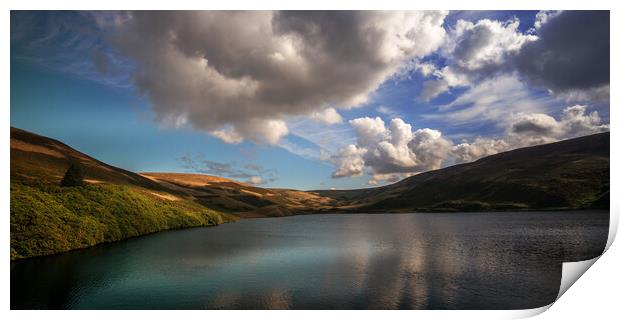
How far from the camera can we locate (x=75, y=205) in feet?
140

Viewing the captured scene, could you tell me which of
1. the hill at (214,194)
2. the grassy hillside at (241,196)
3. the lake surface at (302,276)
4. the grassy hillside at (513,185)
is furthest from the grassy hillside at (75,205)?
the grassy hillside at (513,185)

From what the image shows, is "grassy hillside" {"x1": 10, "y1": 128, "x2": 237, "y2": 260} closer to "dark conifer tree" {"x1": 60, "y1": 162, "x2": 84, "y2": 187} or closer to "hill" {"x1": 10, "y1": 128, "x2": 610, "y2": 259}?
"hill" {"x1": 10, "y1": 128, "x2": 610, "y2": 259}

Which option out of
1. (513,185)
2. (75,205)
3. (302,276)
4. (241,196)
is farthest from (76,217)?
(513,185)

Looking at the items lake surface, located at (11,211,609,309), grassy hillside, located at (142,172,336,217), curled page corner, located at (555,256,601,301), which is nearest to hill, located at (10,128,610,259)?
grassy hillside, located at (142,172,336,217)

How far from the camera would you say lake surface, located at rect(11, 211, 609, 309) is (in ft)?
76.3

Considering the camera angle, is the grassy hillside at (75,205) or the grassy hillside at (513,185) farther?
the grassy hillside at (513,185)

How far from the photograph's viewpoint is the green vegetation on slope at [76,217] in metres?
32.8

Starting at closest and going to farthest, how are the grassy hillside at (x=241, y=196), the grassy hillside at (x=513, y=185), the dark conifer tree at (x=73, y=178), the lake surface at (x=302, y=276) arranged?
the lake surface at (x=302, y=276) → the dark conifer tree at (x=73, y=178) → the grassy hillside at (x=241, y=196) → the grassy hillside at (x=513, y=185)

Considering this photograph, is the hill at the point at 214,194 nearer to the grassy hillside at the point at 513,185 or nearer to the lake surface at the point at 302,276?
the grassy hillside at the point at 513,185

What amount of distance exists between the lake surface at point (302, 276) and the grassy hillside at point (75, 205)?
231cm

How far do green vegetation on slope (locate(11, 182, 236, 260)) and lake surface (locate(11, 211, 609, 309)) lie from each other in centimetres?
180
